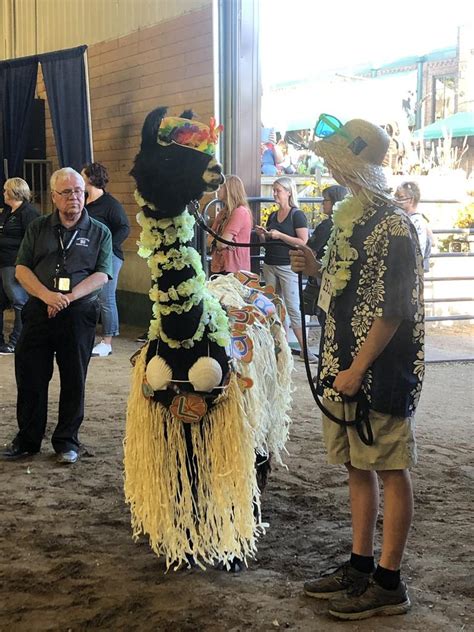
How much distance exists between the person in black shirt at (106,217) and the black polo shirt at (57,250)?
2372 millimetres

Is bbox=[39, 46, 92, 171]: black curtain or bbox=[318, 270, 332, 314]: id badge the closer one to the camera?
bbox=[318, 270, 332, 314]: id badge

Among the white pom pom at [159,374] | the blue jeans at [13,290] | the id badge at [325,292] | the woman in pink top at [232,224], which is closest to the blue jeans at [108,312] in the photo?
the blue jeans at [13,290]

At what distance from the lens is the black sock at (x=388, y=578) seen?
2.44 meters

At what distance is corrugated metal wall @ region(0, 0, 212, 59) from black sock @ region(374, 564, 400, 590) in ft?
18.9

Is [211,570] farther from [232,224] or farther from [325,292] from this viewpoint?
[232,224]

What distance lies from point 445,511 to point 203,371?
4.59 ft

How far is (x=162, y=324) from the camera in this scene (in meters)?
2.65

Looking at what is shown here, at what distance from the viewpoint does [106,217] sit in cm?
654

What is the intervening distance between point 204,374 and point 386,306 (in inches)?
26.6

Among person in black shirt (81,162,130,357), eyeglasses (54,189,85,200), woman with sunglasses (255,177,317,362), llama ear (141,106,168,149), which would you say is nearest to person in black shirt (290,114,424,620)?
llama ear (141,106,168,149)

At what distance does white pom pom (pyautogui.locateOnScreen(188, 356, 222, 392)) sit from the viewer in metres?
2.58

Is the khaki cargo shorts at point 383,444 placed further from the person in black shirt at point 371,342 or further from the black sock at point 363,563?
the black sock at point 363,563

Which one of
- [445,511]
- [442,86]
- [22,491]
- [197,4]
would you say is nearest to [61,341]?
[22,491]

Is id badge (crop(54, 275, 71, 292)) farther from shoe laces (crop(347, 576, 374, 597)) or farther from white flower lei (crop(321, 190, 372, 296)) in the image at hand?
shoe laces (crop(347, 576, 374, 597))
